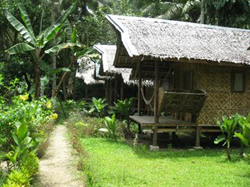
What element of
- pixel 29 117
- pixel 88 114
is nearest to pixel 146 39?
pixel 29 117

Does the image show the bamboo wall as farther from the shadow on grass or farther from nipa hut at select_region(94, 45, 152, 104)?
nipa hut at select_region(94, 45, 152, 104)

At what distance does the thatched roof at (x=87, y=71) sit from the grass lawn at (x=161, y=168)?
1142 cm

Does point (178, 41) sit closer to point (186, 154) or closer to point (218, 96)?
point (218, 96)

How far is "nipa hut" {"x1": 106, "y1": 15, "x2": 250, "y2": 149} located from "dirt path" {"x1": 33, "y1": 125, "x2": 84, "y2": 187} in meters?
2.18

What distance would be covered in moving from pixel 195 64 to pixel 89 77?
11.7 metres

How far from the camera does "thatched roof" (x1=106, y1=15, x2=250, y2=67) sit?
7203 mm

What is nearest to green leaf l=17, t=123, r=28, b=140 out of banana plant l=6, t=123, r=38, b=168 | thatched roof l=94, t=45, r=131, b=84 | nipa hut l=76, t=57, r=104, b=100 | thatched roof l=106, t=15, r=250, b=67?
banana plant l=6, t=123, r=38, b=168

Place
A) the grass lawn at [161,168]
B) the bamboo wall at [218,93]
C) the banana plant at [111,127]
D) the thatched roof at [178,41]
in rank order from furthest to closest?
the banana plant at [111,127]
the bamboo wall at [218,93]
the thatched roof at [178,41]
the grass lawn at [161,168]

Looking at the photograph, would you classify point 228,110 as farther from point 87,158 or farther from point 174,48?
point 87,158

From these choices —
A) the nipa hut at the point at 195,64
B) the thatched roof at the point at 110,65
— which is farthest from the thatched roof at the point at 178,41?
the thatched roof at the point at 110,65

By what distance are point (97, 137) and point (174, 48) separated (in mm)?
3750

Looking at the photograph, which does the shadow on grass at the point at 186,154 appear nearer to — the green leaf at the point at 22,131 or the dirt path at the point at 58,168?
the dirt path at the point at 58,168

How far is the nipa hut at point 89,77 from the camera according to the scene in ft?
62.4

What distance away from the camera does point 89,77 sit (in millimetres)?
19188
